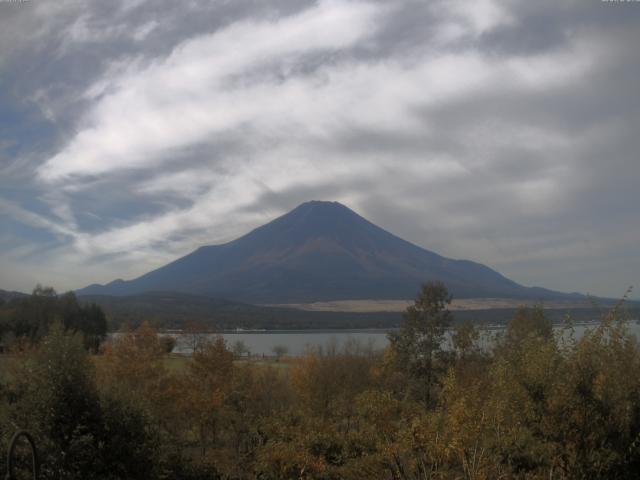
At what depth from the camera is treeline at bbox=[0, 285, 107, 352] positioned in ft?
226

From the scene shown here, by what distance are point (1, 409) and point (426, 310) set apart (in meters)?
31.4

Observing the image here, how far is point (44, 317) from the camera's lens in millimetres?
71875

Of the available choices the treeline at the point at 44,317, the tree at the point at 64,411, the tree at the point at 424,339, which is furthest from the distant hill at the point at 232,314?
the tree at the point at 64,411

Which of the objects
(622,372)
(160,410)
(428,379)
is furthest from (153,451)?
(428,379)

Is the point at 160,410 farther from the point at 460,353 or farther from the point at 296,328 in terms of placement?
the point at 296,328

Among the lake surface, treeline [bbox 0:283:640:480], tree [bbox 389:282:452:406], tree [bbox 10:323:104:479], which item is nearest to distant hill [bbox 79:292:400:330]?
the lake surface

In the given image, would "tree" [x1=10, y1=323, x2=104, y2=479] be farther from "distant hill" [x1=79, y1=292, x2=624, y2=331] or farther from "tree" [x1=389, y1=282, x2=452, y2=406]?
"distant hill" [x1=79, y1=292, x2=624, y2=331]

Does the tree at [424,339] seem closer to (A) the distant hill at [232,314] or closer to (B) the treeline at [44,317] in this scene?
(B) the treeline at [44,317]

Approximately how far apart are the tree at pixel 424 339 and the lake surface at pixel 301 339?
173 centimetres

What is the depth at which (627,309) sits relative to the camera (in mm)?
13188

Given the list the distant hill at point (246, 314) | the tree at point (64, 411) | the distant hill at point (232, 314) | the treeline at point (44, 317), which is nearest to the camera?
the tree at point (64, 411)

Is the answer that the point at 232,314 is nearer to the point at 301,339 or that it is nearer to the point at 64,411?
the point at 301,339

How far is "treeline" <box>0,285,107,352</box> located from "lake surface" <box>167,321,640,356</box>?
9933mm

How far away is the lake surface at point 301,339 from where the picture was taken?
144 feet
